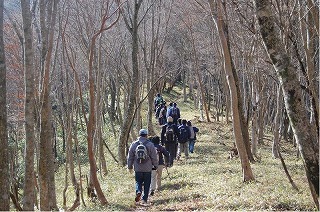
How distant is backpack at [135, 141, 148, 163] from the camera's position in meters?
10.3

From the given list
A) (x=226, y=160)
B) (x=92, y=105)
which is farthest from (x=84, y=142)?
(x=92, y=105)

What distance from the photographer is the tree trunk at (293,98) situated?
6262 millimetres

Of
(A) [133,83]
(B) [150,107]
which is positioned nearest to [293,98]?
(A) [133,83]

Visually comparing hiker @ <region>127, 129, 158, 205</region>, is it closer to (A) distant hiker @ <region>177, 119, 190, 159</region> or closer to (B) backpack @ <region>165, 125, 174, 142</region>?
(B) backpack @ <region>165, 125, 174, 142</region>

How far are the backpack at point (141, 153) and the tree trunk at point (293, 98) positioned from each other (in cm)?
461

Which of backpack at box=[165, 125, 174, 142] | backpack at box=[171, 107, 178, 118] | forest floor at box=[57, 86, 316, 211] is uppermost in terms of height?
backpack at box=[171, 107, 178, 118]

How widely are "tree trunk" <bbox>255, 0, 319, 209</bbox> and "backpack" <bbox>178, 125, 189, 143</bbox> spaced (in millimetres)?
11280

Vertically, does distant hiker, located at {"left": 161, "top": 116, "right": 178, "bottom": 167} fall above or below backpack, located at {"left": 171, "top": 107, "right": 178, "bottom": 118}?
below

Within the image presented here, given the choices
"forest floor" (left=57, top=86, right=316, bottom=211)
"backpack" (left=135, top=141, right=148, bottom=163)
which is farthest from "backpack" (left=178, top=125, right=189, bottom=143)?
"backpack" (left=135, top=141, right=148, bottom=163)

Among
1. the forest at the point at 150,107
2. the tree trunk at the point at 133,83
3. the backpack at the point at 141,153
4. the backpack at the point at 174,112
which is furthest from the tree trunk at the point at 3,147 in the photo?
the backpack at the point at 174,112

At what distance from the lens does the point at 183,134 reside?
1784cm

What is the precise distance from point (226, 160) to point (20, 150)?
1894cm

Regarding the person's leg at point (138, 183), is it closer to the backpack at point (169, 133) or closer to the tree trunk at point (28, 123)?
the tree trunk at point (28, 123)

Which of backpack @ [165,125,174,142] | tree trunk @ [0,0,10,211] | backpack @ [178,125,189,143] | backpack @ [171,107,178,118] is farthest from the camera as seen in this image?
backpack @ [171,107,178,118]
